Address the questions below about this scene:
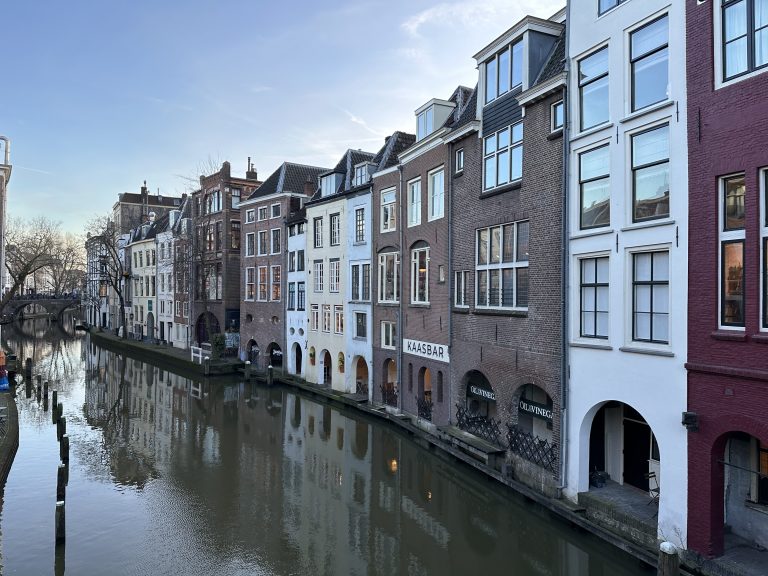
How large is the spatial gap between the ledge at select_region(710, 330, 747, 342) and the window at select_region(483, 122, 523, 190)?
7.69 m

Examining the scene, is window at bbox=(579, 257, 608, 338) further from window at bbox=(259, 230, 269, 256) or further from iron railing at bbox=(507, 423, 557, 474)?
window at bbox=(259, 230, 269, 256)

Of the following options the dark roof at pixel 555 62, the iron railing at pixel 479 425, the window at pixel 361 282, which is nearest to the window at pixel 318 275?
the window at pixel 361 282

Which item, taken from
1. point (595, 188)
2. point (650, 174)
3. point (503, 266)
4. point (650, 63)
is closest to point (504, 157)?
point (503, 266)

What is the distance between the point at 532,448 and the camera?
15.9m

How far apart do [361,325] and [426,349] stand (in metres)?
7.30

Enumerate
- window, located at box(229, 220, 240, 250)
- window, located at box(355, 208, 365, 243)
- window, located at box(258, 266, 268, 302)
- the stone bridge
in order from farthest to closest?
the stone bridge → window, located at box(229, 220, 240, 250) → window, located at box(258, 266, 268, 302) → window, located at box(355, 208, 365, 243)

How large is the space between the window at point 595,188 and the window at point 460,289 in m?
6.07

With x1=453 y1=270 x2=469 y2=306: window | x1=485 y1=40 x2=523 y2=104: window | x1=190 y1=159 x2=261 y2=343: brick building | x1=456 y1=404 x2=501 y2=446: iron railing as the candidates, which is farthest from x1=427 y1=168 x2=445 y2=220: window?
x1=190 y1=159 x2=261 y2=343: brick building

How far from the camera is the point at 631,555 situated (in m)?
12.0

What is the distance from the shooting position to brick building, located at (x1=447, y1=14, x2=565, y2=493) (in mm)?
15125

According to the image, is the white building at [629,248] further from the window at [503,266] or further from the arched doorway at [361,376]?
the arched doorway at [361,376]

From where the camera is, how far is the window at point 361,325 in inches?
1134

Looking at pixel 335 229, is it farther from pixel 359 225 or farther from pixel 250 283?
pixel 250 283

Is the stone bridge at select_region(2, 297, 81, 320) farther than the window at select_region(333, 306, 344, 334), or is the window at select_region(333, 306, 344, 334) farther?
the stone bridge at select_region(2, 297, 81, 320)
